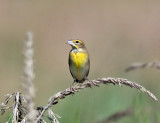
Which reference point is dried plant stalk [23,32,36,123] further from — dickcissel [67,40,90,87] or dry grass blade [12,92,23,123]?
dickcissel [67,40,90,87]

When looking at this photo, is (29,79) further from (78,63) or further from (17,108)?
(78,63)

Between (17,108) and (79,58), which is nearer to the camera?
(17,108)

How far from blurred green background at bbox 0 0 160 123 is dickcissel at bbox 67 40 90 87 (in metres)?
0.13

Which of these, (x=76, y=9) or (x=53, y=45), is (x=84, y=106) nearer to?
(x=53, y=45)

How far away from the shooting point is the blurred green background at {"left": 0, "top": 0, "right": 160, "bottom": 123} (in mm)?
4586

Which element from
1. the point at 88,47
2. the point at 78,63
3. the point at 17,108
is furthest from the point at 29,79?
the point at 88,47

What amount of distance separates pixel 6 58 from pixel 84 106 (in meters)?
6.05

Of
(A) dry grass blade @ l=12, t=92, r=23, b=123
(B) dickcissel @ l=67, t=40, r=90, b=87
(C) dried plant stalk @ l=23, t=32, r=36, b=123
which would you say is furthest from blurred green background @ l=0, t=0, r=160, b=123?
(C) dried plant stalk @ l=23, t=32, r=36, b=123

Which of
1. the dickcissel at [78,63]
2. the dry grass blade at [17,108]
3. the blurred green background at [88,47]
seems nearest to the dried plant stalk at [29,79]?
the dry grass blade at [17,108]

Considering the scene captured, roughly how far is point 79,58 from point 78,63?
89 millimetres

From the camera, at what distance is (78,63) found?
5496 millimetres

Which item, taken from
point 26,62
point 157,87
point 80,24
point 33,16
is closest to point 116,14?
point 80,24

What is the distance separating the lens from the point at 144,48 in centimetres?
866

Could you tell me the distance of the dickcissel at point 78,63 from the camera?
5422 mm
